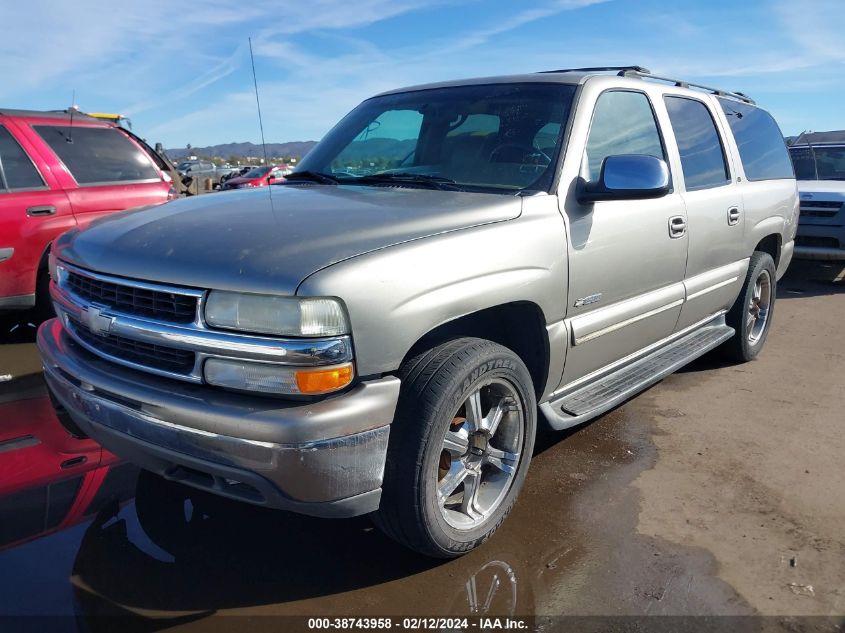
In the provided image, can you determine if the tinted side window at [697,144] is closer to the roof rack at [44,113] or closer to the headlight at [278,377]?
the headlight at [278,377]

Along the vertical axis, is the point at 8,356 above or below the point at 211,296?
below

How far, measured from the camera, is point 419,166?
137 inches

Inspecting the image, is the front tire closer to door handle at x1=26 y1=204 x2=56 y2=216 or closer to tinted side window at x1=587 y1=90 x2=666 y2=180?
tinted side window at x1=587 y1=90 x2=666 y2=180

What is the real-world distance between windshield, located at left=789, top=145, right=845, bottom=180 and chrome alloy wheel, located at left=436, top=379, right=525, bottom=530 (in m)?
9.01

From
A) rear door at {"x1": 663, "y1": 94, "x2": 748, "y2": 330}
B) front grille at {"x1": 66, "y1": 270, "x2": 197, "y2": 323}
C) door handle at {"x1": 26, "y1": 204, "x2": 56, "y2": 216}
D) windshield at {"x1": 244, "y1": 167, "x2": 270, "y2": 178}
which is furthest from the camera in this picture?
windshield at {"x1": 244, "y1": 167, "x2": 270, "y2": 178}

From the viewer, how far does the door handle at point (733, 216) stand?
4414 mm

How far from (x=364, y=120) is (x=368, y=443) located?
234 cm

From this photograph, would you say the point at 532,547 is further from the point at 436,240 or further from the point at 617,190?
the point at 617,190

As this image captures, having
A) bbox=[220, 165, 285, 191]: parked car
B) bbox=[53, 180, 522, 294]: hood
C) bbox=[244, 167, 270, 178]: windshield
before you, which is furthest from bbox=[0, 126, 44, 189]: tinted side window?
bbox=[244, 167, 270, 178]: windshield

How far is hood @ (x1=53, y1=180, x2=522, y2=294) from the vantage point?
221 centimetres

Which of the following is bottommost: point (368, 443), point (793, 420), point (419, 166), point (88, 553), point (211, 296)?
point (793, 420)

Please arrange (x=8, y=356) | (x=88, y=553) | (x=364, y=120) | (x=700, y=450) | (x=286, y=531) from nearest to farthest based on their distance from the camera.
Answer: (x=88, y=553)
(x=286, y=531)
(x=700, y=450)
(x=364, y=120)
(x=8, y=356)

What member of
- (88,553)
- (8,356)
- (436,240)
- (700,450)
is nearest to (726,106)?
(700,450)

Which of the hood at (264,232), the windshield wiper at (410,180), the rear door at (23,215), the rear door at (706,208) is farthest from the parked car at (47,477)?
the rear door at (706,208)
